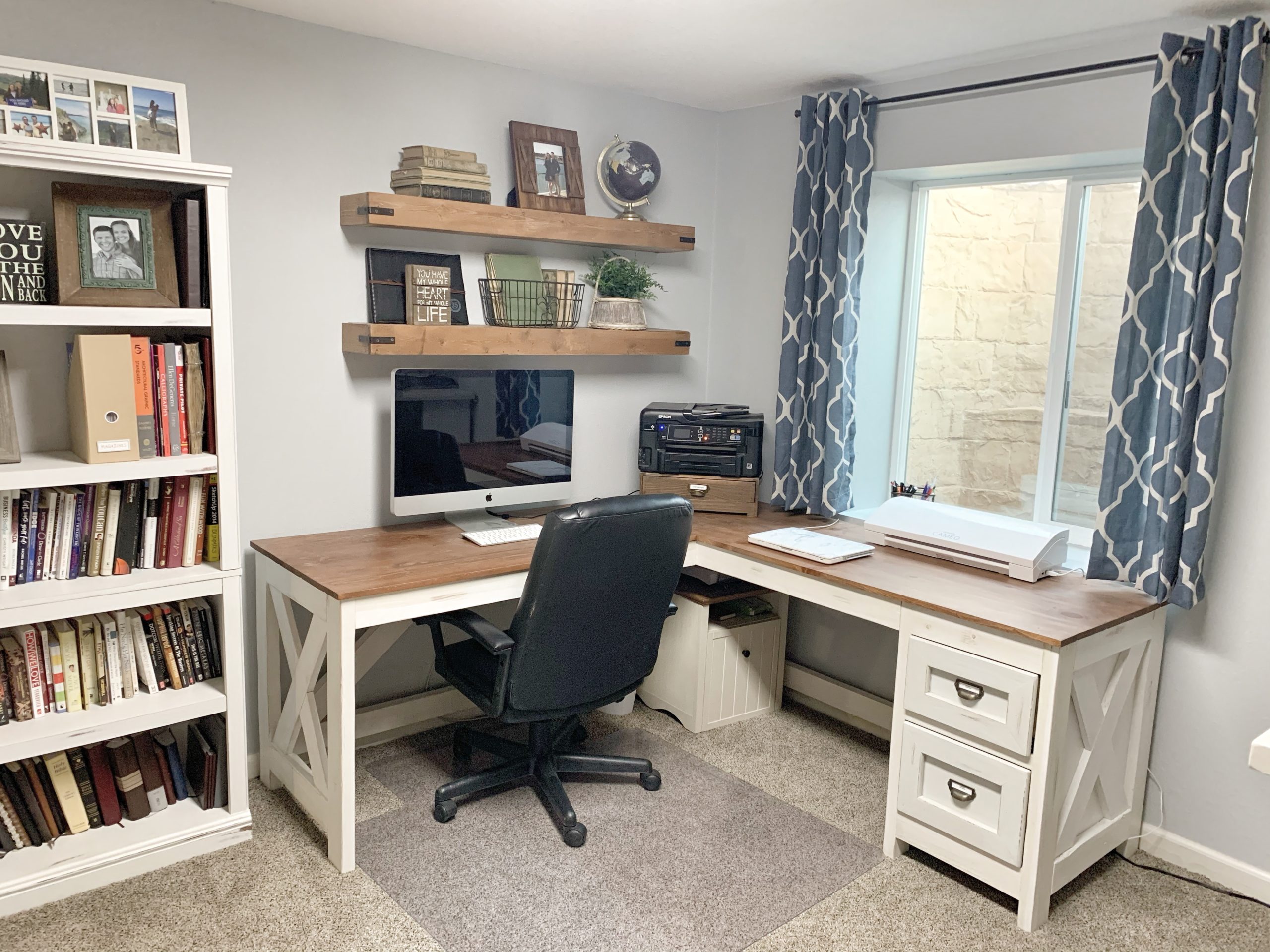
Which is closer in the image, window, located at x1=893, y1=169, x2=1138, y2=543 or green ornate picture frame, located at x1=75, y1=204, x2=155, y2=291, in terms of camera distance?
green ornate picture frame, located at x1=75, y1=204, x2=155, y2=291

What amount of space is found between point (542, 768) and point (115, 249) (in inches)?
67.9

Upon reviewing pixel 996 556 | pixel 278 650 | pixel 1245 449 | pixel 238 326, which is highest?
pixel 238 326

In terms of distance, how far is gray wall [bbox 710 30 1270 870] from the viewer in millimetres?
2377

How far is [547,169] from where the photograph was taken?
312 centimetres

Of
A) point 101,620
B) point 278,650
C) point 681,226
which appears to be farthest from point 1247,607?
point 101,620

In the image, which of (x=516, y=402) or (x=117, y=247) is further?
(x=516, y=402)

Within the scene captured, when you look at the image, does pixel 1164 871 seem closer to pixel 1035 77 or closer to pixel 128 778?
pixel 1035 77

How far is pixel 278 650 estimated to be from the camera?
2.81 m

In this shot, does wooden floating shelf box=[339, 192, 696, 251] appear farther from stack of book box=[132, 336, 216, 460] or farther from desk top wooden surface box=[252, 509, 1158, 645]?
desk top wooden surface box=[252, 509, 1158, 645]

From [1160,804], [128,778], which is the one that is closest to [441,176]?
[128,778]

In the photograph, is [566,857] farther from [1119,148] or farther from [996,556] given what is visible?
[1119,148]

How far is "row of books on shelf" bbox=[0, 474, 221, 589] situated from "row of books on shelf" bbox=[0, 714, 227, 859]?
1.44ft

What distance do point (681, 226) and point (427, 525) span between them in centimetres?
140

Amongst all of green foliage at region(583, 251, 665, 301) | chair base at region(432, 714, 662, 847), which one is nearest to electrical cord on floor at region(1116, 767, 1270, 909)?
chair base at region(432, 714, 662, 847)
